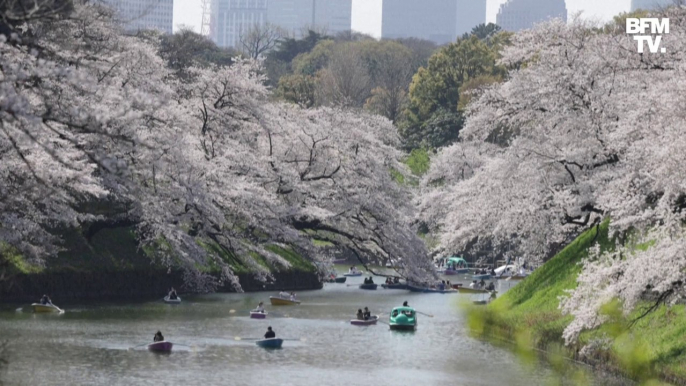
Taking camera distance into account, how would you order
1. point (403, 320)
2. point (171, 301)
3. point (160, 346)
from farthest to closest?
point (171, 301) → point (403, 320) → point (160, 346)

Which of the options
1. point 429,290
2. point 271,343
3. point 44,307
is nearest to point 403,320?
point 271,343

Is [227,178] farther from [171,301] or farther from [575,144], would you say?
[575,144]

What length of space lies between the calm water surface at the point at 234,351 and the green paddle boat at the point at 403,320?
50cm

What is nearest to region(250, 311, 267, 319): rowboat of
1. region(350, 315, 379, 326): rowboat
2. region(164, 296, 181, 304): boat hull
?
region(350, 315, 379, 326): rowboat

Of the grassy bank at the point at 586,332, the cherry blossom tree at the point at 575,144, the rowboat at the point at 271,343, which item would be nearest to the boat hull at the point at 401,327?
the grassy bank at the point at 586,332

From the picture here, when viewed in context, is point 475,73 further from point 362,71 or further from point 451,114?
point 362,71

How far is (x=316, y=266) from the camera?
178ft

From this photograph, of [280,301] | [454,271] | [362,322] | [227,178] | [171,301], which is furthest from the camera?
[454,271]

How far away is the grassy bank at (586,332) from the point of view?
2631cm

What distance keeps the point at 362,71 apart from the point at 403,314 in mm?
81170

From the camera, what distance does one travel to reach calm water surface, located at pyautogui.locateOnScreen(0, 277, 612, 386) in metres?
28.2

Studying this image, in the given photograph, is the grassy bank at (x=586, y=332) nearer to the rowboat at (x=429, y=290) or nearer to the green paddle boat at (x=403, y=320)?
the green paddle boat at (x=403, y=320)

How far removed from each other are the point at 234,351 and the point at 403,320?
9545 mm

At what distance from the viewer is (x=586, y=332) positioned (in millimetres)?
30797
